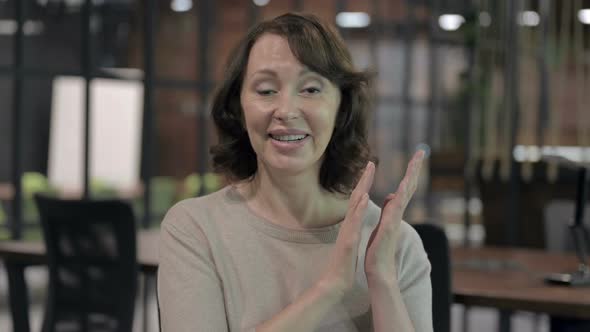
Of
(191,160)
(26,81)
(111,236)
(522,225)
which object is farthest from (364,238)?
(191,160)

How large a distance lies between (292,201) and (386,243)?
20 centimetres

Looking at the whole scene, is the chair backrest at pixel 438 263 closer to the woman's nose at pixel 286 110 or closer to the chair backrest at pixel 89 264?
the woman's nose at pixel 286 110

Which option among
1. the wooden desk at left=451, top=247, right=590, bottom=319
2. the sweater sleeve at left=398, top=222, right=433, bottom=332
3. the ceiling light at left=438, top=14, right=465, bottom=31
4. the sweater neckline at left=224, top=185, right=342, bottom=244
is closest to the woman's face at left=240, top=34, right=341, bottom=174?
the sweater neckline at left=224, top=185, right=342, bottom=244

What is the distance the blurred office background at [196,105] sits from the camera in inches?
185

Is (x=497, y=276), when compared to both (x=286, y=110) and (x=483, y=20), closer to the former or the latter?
(x=286, y=110)

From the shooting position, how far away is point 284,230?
1542 mm

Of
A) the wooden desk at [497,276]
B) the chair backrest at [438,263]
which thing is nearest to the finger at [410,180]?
the chair backrest at [438,263]

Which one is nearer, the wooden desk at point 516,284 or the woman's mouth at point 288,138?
the woman's mouth at point 288,138

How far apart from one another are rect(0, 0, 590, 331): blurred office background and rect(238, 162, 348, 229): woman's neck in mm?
1372

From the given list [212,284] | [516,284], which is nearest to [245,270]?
[212,284]

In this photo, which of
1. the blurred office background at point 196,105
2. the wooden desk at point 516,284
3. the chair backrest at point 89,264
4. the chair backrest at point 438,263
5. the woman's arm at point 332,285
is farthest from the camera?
the blurred office background at point 196,105

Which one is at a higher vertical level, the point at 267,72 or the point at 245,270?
the point at 267,72

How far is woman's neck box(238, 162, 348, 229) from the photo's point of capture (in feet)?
Result: 5.12

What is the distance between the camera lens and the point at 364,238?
5.10 feet
